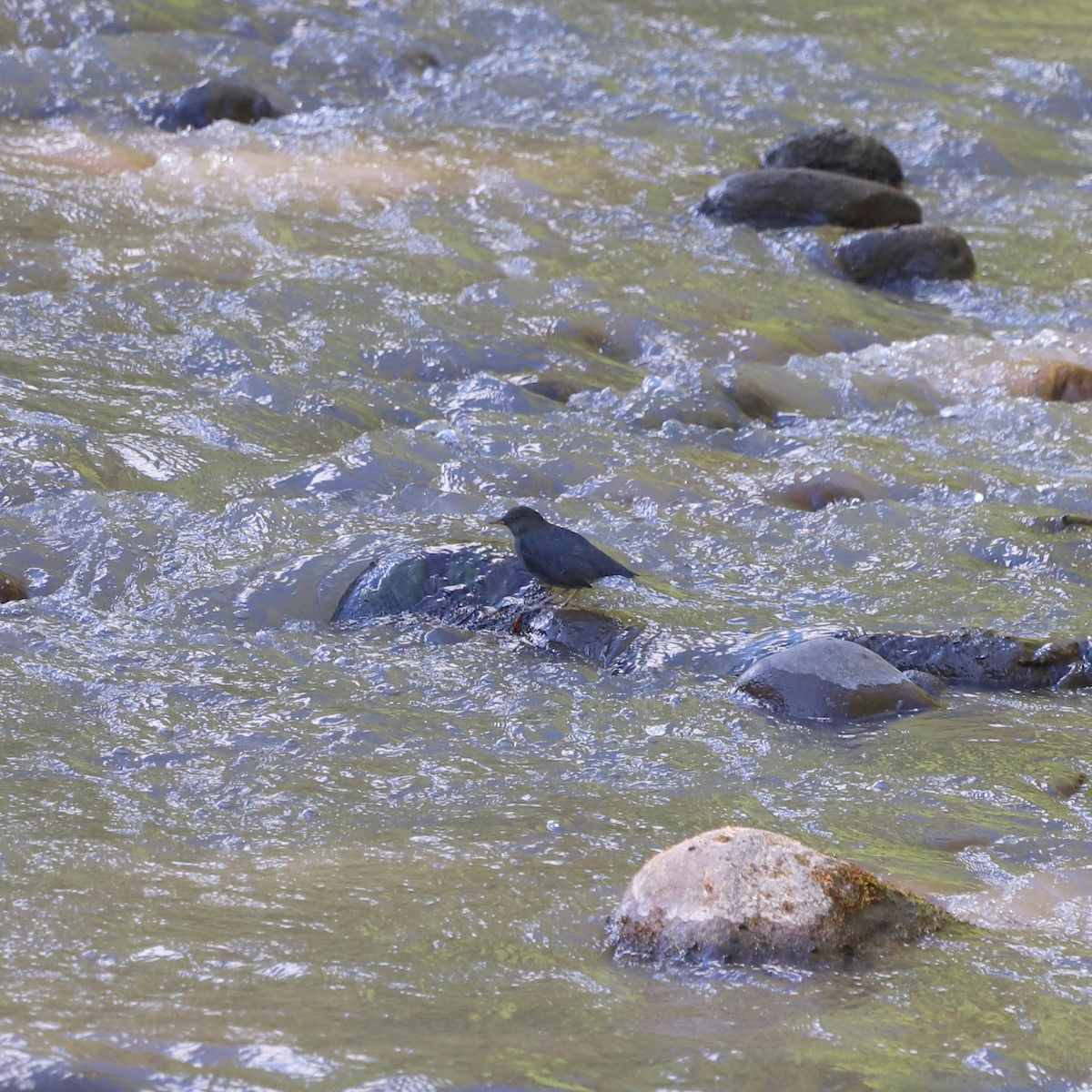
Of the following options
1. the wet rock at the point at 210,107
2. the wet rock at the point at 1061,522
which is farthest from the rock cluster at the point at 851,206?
the wet rock at the point at 1061,522

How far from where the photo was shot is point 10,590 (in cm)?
422

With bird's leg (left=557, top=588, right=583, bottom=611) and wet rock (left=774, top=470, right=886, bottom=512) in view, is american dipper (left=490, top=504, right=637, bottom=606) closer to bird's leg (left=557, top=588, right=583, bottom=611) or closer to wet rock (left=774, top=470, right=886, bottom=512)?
bird's leg (left=557, top=588, right=583, bottom=611)

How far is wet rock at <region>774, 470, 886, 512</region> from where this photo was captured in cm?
531

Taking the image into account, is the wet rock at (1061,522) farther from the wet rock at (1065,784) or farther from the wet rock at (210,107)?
the wet rock at (210,107)

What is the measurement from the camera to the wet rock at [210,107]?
9.29m

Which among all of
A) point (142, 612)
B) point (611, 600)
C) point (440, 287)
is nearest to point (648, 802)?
point (611, 600)

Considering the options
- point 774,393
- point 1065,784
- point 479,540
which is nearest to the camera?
point 1065,784

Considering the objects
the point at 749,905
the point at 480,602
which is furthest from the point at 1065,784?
the point at 480,602

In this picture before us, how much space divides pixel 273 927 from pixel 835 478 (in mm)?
3269

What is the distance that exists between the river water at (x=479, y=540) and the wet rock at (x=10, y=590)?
114 mm

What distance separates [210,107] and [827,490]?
559 cm

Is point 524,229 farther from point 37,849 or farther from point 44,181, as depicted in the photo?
point 37,849

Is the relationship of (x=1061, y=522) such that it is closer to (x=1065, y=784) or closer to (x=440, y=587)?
(x=1065, y=784)

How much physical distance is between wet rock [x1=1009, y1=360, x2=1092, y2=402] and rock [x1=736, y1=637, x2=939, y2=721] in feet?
9.75
